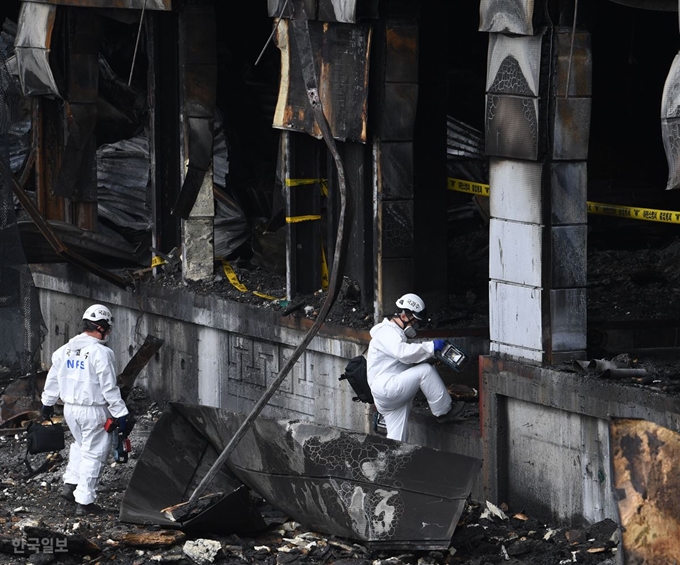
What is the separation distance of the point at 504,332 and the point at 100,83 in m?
8.82

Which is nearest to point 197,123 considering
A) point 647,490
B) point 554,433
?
point 554,433

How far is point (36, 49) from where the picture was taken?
1805 cm

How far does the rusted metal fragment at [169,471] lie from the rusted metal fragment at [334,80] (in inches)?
114

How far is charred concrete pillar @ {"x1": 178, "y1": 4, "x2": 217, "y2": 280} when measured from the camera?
16.8 m

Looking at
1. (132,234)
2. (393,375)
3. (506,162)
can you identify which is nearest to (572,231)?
(506,162)

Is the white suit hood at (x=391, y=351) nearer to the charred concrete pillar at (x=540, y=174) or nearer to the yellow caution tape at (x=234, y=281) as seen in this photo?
the charred concrete pillar at (x=540, y=174)

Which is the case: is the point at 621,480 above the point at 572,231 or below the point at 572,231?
below

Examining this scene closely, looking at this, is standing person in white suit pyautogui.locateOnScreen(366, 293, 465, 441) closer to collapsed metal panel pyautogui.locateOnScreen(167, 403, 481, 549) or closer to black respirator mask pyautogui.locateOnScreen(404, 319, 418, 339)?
black respirator mask pyautogui.locateOnScreen(404, 319, 418, 339)

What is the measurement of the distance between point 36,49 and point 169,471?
21.9 feet

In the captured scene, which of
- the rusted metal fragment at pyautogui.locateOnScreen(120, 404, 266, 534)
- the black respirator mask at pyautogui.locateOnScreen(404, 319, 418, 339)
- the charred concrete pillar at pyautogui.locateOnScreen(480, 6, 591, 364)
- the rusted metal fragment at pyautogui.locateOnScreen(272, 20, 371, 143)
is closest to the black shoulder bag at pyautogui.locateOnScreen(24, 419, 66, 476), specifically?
the rusted metal fragment at pyautogui.locateOnScreen(120, 404, 266, 534)

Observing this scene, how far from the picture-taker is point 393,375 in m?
13.1

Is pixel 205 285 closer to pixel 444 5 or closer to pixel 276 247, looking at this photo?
pixel 276 247

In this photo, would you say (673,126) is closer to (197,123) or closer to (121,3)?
(197,123)

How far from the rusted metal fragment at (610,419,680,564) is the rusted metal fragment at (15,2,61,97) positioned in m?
10.1
